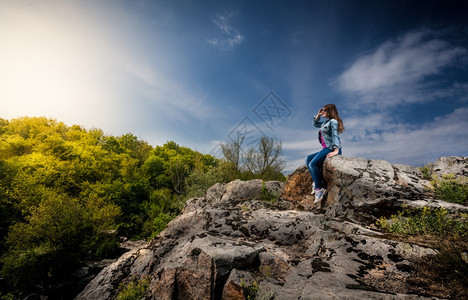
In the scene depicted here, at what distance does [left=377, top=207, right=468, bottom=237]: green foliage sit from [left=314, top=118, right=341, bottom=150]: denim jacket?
A: 99.8 inches

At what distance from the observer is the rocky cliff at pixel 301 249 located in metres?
2.87

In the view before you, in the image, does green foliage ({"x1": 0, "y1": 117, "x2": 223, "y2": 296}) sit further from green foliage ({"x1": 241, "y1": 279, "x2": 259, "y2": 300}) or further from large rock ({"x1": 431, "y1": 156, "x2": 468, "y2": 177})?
large rock ({"x1": 431, "y1": 156, "x2": 468, "y2": 177})

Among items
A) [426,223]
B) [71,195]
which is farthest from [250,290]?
[71,195]

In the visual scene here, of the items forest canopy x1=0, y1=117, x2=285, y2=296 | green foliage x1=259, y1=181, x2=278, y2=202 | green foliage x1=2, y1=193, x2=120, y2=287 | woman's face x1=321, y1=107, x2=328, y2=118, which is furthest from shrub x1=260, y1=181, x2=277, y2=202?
green foliage x1=2, y1=193, x2=120, y2=287

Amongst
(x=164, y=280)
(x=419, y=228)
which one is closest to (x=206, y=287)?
(x=164, y=280)

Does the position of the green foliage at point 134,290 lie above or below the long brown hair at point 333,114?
below

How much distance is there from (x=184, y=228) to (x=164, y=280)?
9.69ft

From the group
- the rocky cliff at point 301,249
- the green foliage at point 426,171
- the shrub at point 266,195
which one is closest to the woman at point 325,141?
the rocky cliff at point 301,249

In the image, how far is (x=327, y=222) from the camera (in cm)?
563

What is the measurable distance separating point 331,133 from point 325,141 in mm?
339

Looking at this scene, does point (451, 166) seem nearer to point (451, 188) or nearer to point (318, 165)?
point (451, 188)

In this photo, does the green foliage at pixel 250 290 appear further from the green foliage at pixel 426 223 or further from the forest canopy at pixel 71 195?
the forest canopy at pixel 71 195

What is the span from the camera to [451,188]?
5.50m

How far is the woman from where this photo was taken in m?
6.48
